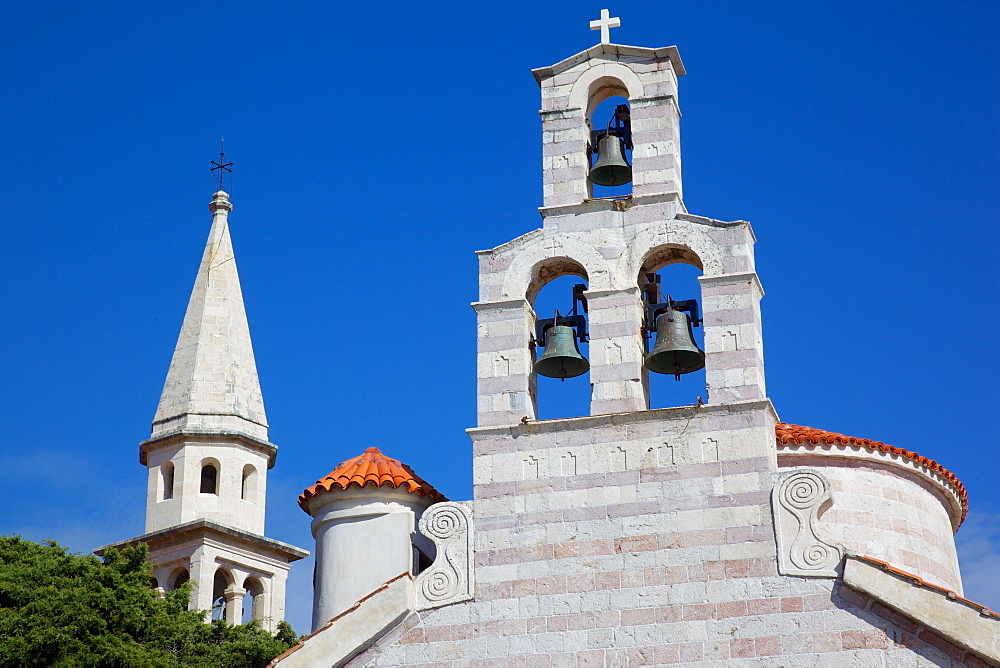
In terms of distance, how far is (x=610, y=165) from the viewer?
20.8m

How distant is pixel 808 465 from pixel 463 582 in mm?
4570

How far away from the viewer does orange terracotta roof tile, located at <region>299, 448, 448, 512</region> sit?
66.0 feet

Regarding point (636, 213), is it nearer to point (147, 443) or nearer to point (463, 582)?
point (463, 582)

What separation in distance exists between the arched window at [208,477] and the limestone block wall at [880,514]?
18.6 meters

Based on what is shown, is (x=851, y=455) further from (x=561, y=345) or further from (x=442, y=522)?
(x=442, y=522)

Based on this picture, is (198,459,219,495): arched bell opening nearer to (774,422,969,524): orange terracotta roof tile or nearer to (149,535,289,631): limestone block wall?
(149,535,289,631): limestone block wall

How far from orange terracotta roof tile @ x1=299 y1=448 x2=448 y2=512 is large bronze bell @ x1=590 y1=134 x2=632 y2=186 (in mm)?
4294

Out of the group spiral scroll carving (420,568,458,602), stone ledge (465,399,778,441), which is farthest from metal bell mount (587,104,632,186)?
spiral scroll carving (420,568,458,602)

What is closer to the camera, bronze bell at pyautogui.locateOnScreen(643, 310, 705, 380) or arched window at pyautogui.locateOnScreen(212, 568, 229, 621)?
bronze bell at pyautogui.locateOnScreen(643, 310, 705, 380)

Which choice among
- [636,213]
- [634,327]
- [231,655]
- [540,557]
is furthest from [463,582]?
[231,655]

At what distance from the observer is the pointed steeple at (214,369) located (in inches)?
1441

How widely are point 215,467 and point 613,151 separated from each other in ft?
58.4

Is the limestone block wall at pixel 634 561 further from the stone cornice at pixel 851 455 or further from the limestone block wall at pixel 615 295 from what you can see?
the stone cornice at pixel 851 455

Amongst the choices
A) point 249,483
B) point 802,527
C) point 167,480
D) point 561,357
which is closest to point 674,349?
point 561,357
